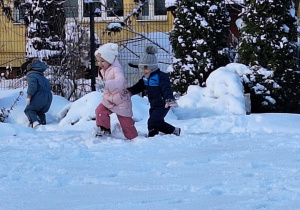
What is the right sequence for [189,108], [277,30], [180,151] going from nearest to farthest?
[180,151] → [189,108] → [277,30]

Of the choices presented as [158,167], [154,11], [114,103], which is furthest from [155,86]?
[154,11]

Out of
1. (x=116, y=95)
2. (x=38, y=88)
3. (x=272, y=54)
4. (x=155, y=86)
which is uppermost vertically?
(x=272, y=54)

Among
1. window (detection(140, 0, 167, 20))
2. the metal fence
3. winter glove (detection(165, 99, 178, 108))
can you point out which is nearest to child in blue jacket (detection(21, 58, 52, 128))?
the metal fence

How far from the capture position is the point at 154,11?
20281mm

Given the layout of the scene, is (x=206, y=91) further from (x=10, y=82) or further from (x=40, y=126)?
(x=10, y=82)

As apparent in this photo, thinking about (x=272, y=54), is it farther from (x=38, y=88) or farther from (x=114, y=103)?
(x=114, y=103)

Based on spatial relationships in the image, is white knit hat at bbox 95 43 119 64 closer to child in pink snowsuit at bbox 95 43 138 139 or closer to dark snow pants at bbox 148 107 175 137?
child in pink snowsuit at bbox 95 43 138 139

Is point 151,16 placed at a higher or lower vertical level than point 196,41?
higher

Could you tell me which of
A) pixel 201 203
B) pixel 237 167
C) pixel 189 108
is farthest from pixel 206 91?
pixel 201 203

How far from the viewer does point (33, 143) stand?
831 centimetres

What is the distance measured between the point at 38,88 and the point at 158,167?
5681 mm

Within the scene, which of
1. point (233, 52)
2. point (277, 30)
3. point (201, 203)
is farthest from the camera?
point (233, 52)

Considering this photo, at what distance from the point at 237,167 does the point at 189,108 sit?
17.5 ft

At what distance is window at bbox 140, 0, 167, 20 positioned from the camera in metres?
19.2
